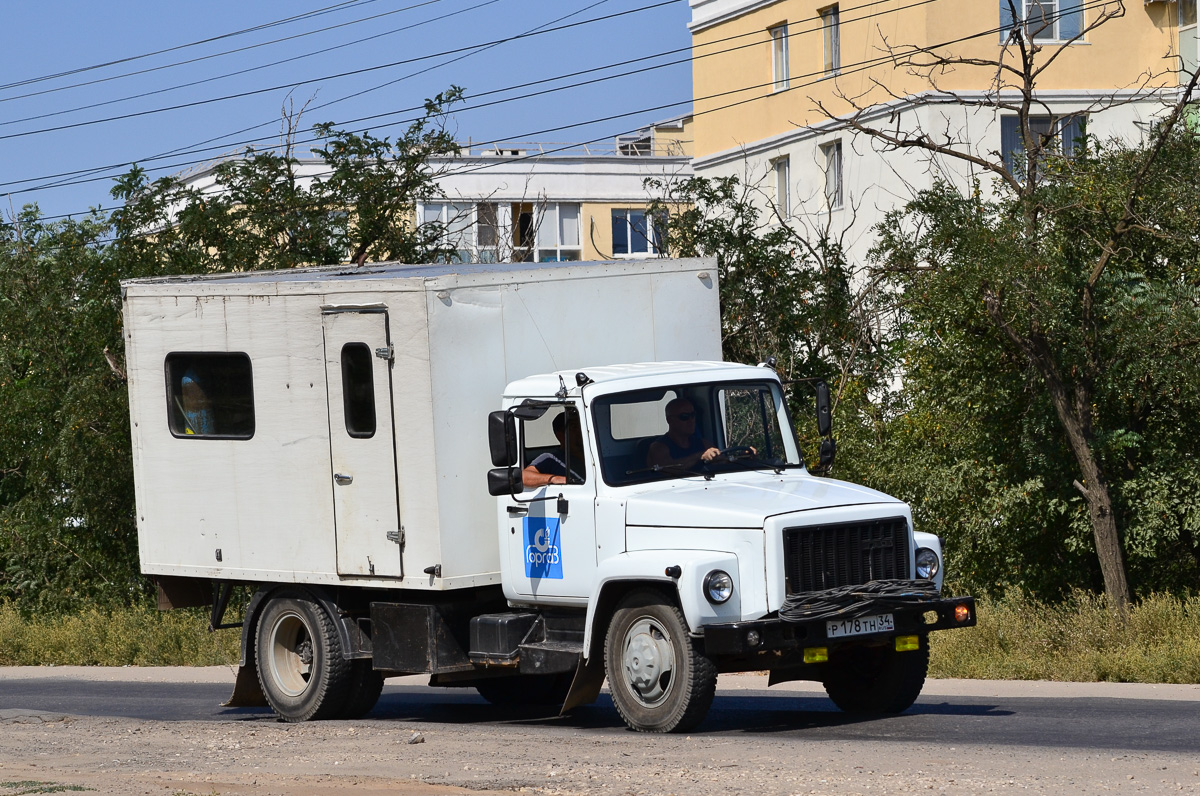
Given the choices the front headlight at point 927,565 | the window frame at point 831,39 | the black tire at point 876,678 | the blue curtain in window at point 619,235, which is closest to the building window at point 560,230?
the blue curtain in window at point 619,235

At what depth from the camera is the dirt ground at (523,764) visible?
8.31 meters

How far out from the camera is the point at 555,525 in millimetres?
11062

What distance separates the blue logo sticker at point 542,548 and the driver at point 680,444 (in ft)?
2.61

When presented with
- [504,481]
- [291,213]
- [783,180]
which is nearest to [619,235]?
[783,180]

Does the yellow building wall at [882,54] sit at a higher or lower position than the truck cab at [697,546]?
higher

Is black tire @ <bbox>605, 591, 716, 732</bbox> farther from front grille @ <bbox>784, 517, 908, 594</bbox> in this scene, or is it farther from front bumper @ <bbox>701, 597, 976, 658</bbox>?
front grille @ <bbox>784, 517, 908, 594</bbox>

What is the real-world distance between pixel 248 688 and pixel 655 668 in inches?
173

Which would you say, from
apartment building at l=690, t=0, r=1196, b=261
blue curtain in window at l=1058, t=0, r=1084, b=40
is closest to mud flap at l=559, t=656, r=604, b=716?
apartment building at l=690, t=0, r=1196, b=261

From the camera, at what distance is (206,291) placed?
12844 mm

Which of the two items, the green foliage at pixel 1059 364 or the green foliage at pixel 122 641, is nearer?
the green foliage at pixel 1059 364

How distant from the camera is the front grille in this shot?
10.1 metres

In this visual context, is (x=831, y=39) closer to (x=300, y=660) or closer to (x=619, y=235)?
(x=619, y=235)

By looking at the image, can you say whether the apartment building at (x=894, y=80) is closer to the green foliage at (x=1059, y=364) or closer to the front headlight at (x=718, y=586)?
the green foliage at (x=1059, y=364)

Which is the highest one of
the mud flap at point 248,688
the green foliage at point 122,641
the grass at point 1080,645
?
the mud flap at point 248,688
